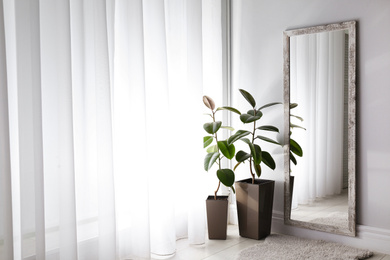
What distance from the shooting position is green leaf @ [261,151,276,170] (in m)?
3.03

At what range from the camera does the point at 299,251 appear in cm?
276

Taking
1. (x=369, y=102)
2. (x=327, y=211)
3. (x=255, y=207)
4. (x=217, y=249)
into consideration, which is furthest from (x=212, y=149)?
(x=369, y=102)

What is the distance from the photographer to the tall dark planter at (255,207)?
3.01 meters

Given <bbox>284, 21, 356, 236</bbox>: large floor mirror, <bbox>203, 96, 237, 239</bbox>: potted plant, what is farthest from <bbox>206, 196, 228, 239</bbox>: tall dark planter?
<bbox>284, 21, 356, 236</bbox>: large floor mirror

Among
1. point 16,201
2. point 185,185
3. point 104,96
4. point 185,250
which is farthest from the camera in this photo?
point 185,185

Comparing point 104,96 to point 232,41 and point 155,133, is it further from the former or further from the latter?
point 232,41

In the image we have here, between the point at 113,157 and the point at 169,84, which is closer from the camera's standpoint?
the point at 113,157

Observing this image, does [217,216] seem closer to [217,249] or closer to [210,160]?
[217,249]

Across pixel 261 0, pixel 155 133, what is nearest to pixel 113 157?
pixel 155 133

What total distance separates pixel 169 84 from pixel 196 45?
35cm

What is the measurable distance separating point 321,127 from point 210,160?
849 mm

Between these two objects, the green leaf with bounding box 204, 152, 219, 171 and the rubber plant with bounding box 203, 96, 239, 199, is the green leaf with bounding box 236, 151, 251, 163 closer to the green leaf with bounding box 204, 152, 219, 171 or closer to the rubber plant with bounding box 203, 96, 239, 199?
the rubber plant with bounding box 203, 96, 239, 199

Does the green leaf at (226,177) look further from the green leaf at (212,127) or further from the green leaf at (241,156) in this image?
the green leaf at (212,127)

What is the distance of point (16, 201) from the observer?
2.15 m
